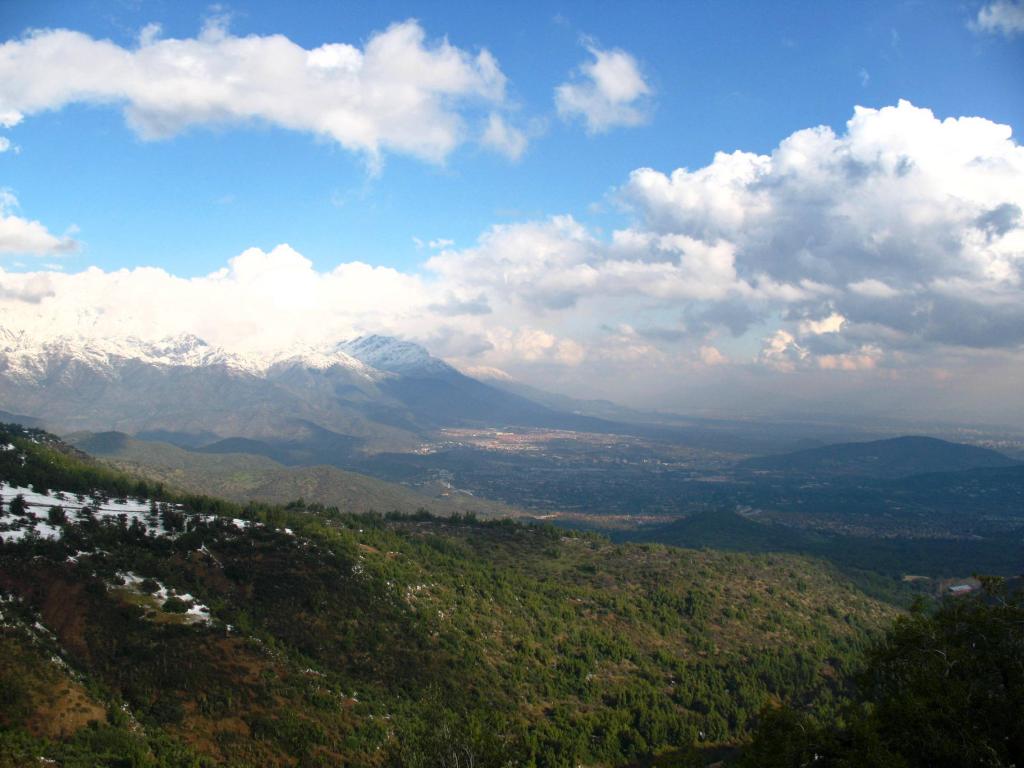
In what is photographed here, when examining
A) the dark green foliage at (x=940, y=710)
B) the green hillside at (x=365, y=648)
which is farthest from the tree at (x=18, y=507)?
the dark green foliage at (x=940, y=710)

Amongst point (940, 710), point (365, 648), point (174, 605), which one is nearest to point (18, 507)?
point (174, 605)

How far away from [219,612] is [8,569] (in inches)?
631

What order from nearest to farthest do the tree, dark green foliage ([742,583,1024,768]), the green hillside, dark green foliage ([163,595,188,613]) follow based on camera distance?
dark green foliage ([742,583,1024,768]) < the green hillside < dark green foliage ([163,595,188,613]) < the tree

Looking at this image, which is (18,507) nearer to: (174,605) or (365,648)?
(174,605)

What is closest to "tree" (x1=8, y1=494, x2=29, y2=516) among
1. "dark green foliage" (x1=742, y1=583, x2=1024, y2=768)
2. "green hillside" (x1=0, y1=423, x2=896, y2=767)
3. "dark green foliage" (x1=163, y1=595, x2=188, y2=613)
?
"green hillside" (x1=0, y1=423, x2=896, y2=767)

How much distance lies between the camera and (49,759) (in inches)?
1267

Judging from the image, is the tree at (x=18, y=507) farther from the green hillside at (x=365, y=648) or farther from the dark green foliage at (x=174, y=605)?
the dark green foliage at (x=174, y=605)

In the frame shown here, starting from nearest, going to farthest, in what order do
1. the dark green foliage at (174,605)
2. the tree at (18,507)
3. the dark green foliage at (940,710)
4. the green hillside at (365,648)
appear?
the dark green foliage at (940,710) < the green hillside at (365,648) < the dark green foliage at (174,605) < the tree at (18,507)

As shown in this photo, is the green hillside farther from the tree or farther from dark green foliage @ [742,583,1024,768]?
dark green foliage @ [742,583,1024,768]

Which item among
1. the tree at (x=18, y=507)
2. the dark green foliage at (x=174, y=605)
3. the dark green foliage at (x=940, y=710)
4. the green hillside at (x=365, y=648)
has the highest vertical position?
the dark green foliage at (x=940, y=710)

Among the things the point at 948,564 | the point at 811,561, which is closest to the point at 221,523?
the point at 811,561

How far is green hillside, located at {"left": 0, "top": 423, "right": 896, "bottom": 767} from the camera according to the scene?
39875 millimetres

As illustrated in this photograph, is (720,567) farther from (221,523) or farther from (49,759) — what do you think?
(49,759)

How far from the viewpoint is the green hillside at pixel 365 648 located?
131 feet
